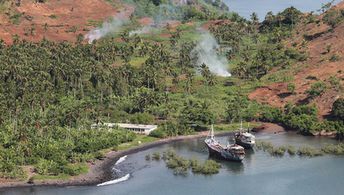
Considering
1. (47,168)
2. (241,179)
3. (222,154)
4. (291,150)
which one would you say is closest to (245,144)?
(222,154)

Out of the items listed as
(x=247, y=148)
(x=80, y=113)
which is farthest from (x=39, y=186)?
(x=247, y=148)

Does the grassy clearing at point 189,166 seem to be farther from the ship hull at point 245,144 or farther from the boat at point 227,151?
the ship hull at point 245,144

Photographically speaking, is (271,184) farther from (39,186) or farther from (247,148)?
(39,186)

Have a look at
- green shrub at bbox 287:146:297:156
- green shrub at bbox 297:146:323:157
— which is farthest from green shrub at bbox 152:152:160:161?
green shrub at bbox 297:146:323:157

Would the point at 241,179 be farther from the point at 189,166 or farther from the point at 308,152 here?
the point at 308,152

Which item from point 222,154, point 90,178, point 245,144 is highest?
point 245,144

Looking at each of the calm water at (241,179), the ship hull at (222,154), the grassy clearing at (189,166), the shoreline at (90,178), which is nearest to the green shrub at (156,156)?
the calm water at (241,179)
